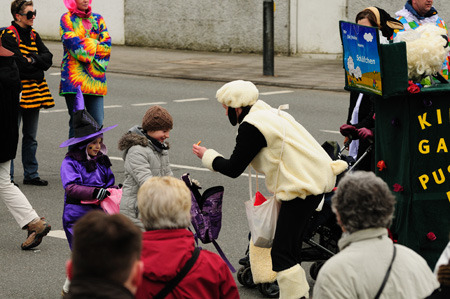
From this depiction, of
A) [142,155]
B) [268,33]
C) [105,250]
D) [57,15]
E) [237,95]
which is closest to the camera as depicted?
[105,250]

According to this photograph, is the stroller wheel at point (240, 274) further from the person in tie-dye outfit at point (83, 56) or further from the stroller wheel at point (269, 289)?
the person in tie-dye outfit at point (83, 56)

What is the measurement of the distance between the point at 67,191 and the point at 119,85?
12.5m

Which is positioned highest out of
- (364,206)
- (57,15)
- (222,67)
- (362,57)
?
(362,57)

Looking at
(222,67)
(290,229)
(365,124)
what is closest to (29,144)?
(365,124)

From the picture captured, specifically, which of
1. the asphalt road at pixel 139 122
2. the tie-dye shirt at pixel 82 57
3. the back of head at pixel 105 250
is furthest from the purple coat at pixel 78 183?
the tie-dye shirt at pixel 82 57

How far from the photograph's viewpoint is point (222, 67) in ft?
71.9

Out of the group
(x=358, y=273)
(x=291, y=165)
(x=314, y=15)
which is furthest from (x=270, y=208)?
(x=314, y=15)

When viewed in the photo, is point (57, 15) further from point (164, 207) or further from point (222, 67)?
point (164, 207)

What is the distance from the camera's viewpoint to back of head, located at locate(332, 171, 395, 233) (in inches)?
146

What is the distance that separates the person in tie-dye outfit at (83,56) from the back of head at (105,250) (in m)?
7.64

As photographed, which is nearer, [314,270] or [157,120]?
[157,120]

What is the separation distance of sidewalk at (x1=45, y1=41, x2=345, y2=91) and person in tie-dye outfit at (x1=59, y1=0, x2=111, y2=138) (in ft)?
26.6

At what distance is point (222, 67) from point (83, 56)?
1140 cm

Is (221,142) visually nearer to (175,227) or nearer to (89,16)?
(89,16)
